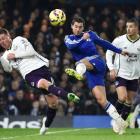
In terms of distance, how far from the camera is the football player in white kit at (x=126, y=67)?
14562mm

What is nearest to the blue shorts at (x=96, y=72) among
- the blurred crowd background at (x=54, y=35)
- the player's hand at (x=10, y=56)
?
the player's hand at (x=10, y=56)

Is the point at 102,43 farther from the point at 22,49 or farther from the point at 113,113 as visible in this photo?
the point at 22,49

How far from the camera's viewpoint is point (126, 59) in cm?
1478

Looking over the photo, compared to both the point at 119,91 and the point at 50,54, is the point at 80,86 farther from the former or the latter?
the point at 119,91

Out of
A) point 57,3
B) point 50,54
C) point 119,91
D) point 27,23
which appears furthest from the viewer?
point 57,3

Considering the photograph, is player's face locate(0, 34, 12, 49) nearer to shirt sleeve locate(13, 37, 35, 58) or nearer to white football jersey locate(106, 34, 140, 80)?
shirt sleeve locate(13, 37, 35, 58)

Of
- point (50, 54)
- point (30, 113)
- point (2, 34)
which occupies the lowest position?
point (30, 113)

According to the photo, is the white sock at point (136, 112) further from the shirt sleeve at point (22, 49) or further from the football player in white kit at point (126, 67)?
the shirt sleeve at point (22, 49)

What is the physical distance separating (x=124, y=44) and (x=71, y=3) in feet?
39.2

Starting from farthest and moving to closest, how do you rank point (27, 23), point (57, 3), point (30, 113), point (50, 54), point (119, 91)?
point (57, 3) < point (27, 23) < point (50, 54) < point (30, 113) < point (119, 91)

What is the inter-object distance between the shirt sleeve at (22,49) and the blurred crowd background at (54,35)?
258 inches

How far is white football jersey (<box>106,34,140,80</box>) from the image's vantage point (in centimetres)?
1457

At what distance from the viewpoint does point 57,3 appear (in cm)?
2523

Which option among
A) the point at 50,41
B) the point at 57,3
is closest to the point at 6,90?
the point at 50,41
